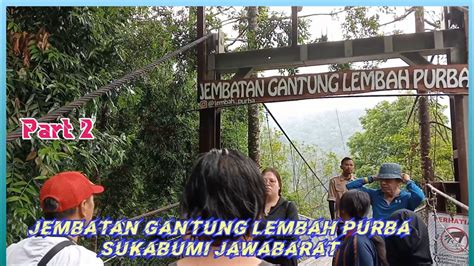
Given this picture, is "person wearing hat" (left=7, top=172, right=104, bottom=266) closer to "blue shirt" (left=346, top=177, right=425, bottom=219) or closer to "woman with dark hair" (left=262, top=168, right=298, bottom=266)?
"woman with dark hair" (left=262, top=168, right=298, bottom=266)

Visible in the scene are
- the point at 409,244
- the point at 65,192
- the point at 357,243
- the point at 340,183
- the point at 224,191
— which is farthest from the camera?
the point at 340,183

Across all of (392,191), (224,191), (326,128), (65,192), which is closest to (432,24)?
(326,128)

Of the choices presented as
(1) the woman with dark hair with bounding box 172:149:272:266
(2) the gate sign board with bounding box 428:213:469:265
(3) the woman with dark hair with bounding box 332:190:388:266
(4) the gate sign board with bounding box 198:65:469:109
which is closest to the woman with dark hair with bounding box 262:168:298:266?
(3) the woman with dark hair with bounding box 332:190:388:266

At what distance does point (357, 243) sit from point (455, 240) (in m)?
0.67

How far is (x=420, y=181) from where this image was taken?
259cm

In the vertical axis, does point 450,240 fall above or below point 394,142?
below

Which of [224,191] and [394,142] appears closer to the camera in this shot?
[224,191]

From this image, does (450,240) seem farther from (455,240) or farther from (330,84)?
(330,84)

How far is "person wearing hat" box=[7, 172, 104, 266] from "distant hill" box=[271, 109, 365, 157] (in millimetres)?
1162

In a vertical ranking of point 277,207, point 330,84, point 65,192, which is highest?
point 330,84

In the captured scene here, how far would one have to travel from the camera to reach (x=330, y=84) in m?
2.52

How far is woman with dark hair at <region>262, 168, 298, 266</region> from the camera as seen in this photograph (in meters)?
1.99

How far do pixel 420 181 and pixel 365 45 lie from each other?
31.8 inches

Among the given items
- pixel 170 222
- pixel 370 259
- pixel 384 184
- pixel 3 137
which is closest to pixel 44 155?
pixel 3 137
